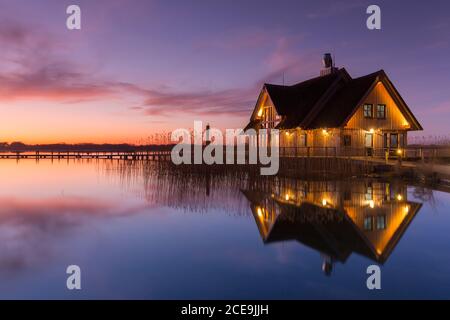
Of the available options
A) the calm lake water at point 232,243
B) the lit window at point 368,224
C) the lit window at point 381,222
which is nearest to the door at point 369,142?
the calm lake water at point 232,243

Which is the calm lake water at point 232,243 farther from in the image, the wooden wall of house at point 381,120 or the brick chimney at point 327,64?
the brick chimney at point 327,64

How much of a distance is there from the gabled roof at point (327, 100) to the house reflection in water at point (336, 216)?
11.1m

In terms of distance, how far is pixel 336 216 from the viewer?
13.5 m

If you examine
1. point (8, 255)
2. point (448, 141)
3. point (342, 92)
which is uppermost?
point (342, 92)

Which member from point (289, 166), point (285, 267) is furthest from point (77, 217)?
point (289, 166)

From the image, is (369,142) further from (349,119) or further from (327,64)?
(327,64)

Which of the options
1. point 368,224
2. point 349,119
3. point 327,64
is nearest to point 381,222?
point 368,224

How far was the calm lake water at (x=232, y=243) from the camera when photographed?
7566 millimetres

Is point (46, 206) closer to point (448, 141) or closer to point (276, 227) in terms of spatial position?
point (276, 227)

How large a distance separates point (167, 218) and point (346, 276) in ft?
27.2

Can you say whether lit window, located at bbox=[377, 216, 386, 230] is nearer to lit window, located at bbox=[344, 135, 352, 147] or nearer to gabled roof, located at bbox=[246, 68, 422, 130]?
gabled roof, located at bbox=[246, 68, 422, 130]

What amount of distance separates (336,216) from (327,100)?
22.8 metres

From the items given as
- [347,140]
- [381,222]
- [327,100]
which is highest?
[327,100]

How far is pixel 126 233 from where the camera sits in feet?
41.0
